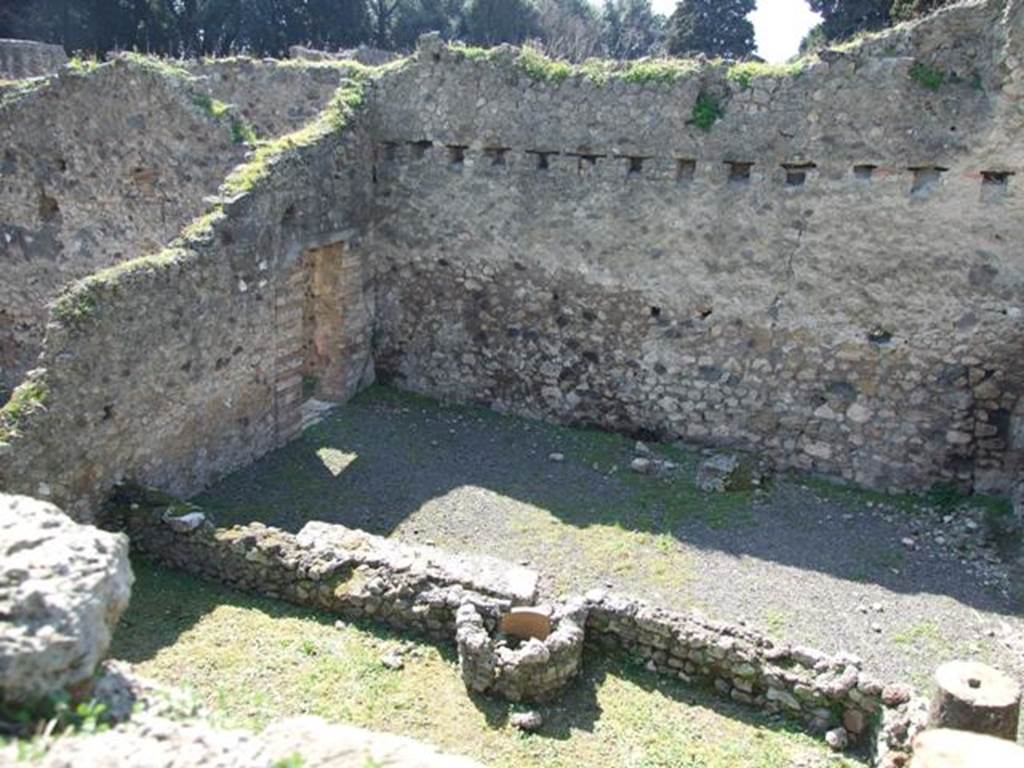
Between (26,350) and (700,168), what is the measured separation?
10378 millimetres

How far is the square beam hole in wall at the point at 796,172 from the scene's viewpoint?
10797mm

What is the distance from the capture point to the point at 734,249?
11.4 metres

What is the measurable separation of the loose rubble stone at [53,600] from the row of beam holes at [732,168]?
8395 millimetres

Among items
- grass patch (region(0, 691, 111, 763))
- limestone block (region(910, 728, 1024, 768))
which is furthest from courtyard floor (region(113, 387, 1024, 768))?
limestone block (region(910, 728, 1024, 768))

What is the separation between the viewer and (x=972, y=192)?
33.2 feet

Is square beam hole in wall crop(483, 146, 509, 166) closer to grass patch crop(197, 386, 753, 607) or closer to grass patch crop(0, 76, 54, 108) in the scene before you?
grass patch crop(197, 386, 753, 607)

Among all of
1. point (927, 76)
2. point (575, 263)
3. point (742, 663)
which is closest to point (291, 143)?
point (575, 263)

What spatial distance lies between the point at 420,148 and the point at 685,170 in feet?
11.9

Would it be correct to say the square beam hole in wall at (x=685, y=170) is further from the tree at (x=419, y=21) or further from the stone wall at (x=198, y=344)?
the tree at (x=419, y=21)

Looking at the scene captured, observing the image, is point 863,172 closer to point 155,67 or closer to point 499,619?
point 499,619

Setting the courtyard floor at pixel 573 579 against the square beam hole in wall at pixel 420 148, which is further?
the square beam hole in wall at pixel 420 148

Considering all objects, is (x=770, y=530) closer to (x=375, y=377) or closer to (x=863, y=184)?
(x=863, y=184)

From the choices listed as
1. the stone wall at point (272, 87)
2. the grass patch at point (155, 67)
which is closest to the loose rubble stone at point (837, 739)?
the grass patch at point (155, 67)

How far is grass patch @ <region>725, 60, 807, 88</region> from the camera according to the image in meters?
10.6
